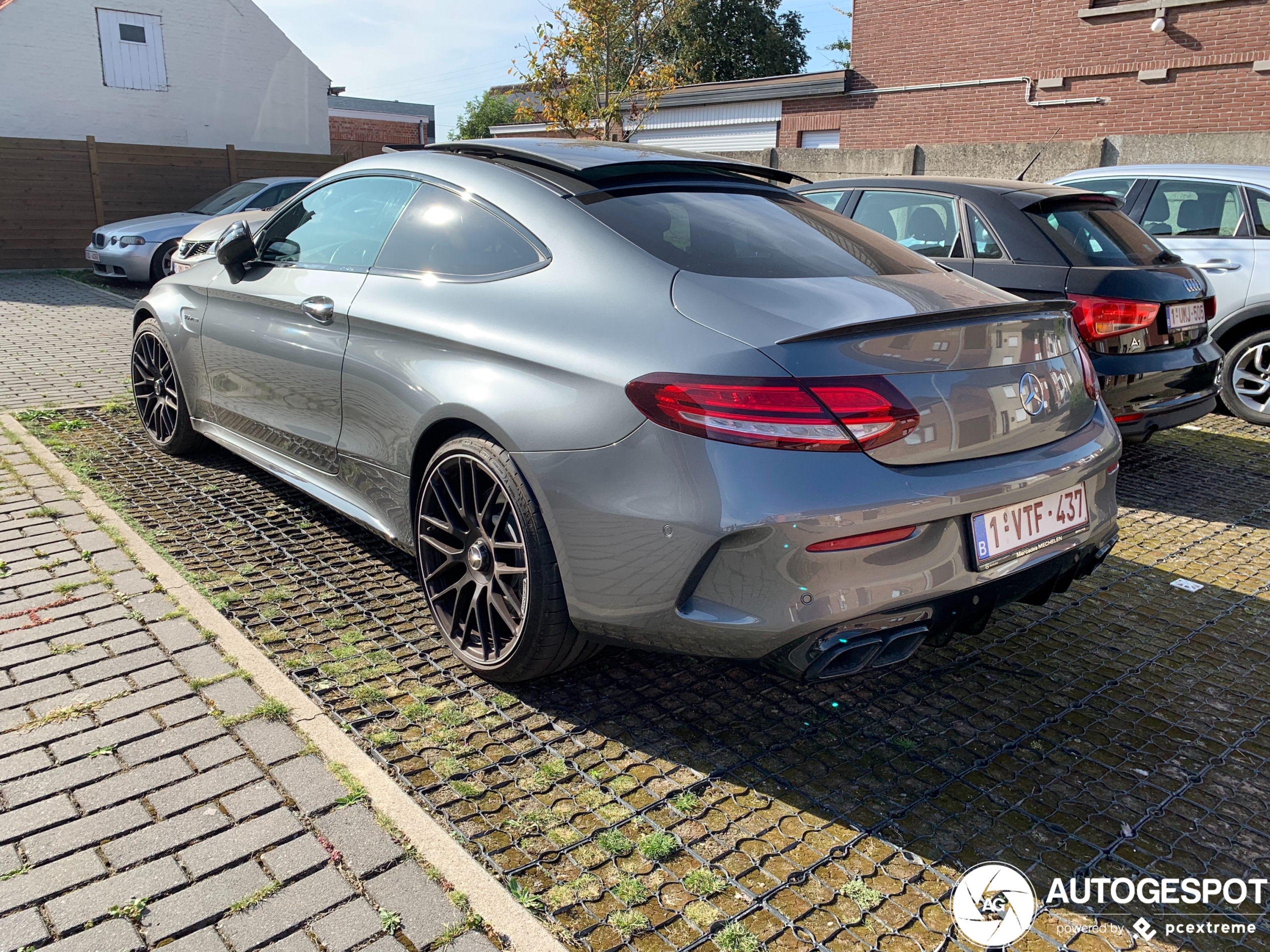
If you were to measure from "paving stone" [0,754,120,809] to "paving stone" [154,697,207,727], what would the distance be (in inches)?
8.0

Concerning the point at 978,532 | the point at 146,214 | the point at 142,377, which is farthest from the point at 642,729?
the point at 146,214

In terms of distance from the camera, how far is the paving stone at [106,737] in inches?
106

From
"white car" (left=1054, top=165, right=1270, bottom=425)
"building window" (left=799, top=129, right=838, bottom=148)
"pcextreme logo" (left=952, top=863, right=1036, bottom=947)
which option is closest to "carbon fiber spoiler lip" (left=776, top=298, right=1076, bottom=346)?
"pcextreme logo" (left=952, top=863, right=1036, bottom=947)

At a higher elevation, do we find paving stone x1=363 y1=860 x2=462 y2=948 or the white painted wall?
the white painted wall

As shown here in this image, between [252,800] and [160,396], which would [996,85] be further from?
[252,800]

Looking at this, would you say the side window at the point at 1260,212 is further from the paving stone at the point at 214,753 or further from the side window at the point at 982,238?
the paving stone at the point at 214,753

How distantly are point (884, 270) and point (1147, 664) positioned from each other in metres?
1.75

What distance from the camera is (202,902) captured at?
2158 millimetres

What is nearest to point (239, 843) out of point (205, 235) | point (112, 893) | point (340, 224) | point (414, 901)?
point (112, 893)

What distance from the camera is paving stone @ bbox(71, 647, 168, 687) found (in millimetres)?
3096

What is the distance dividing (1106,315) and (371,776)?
4.55 m

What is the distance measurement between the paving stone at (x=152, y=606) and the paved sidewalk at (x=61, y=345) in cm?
386

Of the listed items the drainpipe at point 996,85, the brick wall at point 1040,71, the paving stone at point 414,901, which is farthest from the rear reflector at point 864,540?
the drainpipe at point 996,85

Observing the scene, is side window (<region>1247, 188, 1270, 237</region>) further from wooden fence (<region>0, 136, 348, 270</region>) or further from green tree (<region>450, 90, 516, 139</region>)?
green tree (<region>450, 90, 516, 139</region>)
